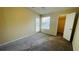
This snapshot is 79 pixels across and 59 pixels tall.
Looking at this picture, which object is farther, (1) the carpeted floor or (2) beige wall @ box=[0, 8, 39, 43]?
(2) beige wall @ box=[0, 8, 39, 43]

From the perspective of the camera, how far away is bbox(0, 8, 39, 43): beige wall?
3622 mm

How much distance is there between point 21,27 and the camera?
15.2 feet

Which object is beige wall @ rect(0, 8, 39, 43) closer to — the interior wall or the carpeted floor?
the carpeted floor

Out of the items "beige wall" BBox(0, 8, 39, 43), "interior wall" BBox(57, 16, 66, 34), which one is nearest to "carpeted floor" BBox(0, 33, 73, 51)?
"beige wall" BBox(0, 8, 39, 43)

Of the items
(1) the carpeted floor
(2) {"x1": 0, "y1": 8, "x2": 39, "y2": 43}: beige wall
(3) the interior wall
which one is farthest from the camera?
(3) the interior wall

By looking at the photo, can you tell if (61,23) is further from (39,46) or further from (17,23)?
(17,23)

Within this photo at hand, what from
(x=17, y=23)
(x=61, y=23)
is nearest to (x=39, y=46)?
(x=17, y=23)

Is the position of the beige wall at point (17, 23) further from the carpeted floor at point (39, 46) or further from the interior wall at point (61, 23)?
the interior wall at point (61, 23)

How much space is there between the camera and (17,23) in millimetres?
4281

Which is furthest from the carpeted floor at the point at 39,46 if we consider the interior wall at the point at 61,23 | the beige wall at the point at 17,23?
the interior wall at the point at 61,23
